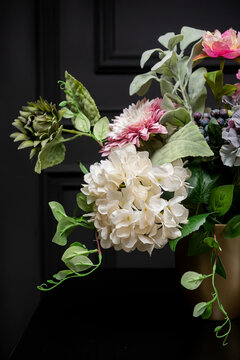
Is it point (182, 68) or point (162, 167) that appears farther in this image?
point (182, 68)

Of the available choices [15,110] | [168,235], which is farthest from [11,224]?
[168,235]

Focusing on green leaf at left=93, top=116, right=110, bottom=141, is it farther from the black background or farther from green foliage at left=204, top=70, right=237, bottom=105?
the black background

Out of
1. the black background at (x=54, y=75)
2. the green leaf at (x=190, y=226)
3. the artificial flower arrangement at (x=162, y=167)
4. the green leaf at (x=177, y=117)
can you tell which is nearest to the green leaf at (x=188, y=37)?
the artificial flower arrangement at (x=162, y=167)

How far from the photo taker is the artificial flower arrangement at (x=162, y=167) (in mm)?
416

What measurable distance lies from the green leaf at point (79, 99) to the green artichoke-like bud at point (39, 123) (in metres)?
0.04

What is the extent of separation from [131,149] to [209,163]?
105mm

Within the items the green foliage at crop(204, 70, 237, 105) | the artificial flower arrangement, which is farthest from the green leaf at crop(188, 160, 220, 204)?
the green foliage at crop(204, 70, 237, 105)

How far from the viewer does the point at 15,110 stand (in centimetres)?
101

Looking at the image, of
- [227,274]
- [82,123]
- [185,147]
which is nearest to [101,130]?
[82,123]

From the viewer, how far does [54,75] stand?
3.35 feet

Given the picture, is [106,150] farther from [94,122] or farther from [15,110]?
[15,110]

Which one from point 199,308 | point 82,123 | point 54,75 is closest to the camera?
point 199,308

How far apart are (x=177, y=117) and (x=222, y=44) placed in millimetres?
103

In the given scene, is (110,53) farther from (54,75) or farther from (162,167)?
(162,167)
